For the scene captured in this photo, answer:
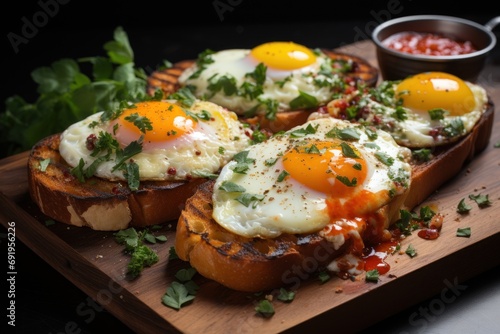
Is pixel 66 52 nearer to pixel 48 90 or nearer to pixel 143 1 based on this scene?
pixel 143 1

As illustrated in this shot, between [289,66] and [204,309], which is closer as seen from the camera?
[204,309]

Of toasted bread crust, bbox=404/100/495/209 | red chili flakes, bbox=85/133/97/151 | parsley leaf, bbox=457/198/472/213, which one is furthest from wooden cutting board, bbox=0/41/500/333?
red chili flakes, bbox=85/133/97/151

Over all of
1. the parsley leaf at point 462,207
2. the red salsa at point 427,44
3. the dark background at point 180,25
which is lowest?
the dark background at point 180,25

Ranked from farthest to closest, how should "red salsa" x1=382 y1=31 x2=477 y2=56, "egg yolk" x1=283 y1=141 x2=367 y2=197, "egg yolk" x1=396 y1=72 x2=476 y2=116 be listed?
"red salsa" x1=382 y1=31 x2=477 y2=56 → "egg yolk" x1=396 y1=72 x2=476 y2=116 → "egg yolk" x1=283 y1=141 x2=367 y2=197

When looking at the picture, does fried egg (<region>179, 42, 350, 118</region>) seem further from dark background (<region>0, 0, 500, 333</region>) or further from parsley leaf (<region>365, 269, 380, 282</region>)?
parsley leaf (<region>365, 269, 380, 282</region>)

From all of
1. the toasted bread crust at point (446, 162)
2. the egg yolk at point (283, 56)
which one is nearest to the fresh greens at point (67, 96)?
the egg yolk at point (283, 56)

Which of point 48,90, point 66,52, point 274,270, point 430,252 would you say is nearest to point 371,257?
point 430,252

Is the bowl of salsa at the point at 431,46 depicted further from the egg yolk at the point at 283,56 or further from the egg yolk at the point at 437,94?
the egg yolk at the point at 283,56
